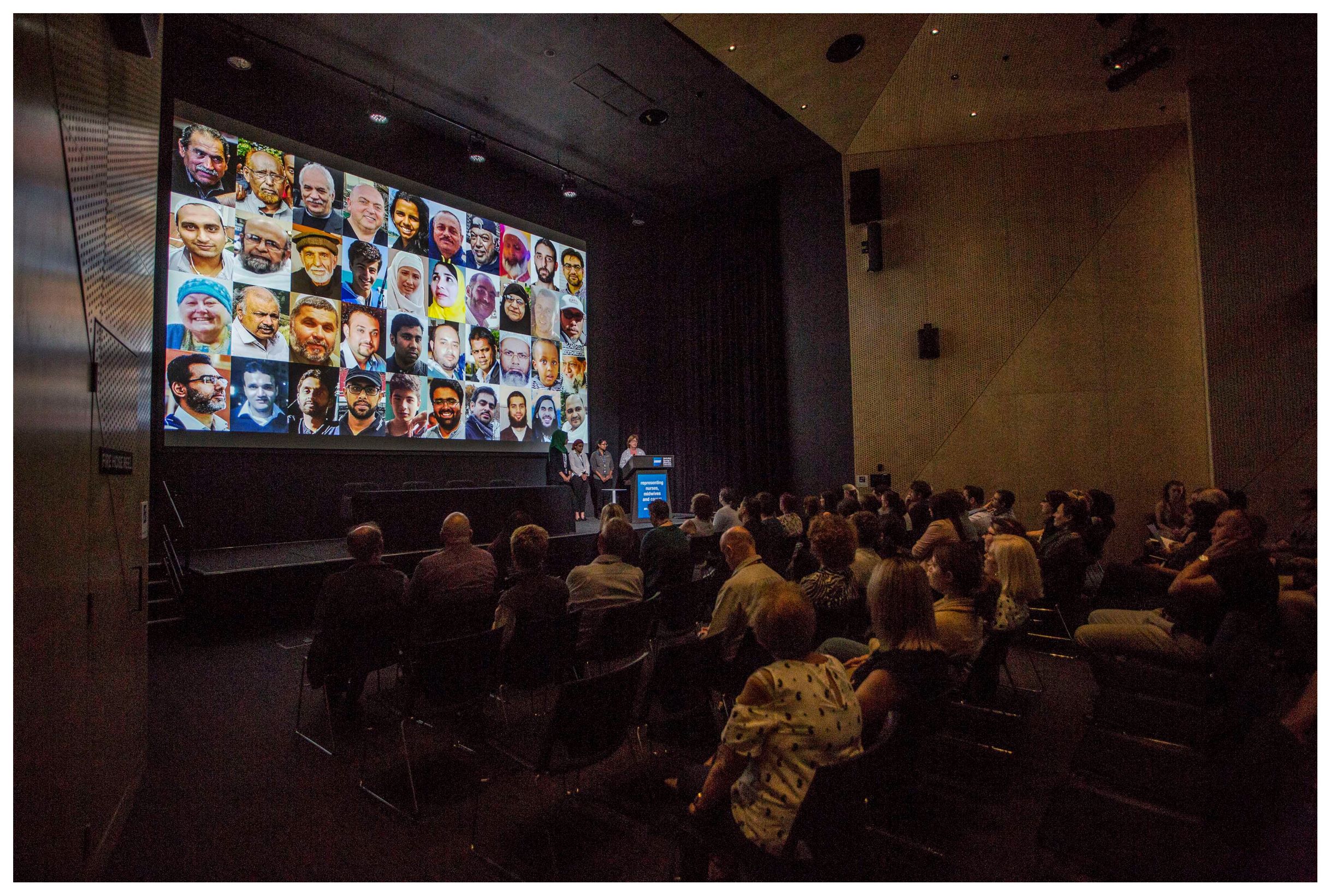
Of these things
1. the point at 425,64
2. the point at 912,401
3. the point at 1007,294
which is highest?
the point at 425,64

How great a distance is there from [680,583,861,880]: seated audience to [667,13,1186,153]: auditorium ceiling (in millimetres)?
6785

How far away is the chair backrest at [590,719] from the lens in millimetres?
2184

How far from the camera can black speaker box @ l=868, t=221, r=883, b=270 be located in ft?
30.6

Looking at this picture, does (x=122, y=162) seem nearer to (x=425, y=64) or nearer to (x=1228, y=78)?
(x=425, y=64)

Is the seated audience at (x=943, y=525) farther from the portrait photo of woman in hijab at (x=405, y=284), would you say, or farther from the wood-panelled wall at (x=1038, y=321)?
the portrait photo of woman in hijab at (x=405, y=284)

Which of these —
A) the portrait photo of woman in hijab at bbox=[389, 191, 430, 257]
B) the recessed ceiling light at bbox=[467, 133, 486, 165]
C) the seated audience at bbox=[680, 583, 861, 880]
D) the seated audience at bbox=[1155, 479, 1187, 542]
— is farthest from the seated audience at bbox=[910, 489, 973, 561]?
the portrait photo of woman in hijab at bbox=[389, 191, 430, 257]

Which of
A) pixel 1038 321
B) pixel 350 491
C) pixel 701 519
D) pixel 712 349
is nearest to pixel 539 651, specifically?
pixel 701 519

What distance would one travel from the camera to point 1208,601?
3191 mm

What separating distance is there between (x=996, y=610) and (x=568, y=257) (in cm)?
871

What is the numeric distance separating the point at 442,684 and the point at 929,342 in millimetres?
8234

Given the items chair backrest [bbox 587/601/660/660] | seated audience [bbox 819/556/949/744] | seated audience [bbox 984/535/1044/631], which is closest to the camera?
seated audience [bbox 819/556/949/744]

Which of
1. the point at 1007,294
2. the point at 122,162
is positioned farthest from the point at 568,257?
the point at 122,162

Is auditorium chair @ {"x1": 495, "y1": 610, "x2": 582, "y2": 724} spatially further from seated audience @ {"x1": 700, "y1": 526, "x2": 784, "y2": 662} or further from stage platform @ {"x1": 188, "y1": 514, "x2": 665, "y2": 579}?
stage platform @ {"x1": 188, "y1": 514, "x2": 665, "y2": 579}

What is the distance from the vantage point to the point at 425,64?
294 inches
